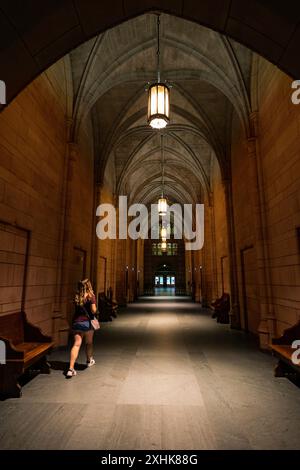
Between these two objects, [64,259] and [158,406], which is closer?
[158,406]

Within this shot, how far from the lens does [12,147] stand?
15.2 ft

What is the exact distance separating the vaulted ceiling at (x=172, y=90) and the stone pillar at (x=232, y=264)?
1.15 metres

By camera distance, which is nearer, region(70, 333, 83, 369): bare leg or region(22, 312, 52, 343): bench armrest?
region(70, 333, 83, 369): bare leg

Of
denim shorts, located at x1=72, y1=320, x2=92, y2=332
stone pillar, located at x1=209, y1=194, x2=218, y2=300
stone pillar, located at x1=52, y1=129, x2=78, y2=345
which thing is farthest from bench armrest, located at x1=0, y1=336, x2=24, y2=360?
stone pillar, located at x1=209, y1=194, x2=218, y2=300

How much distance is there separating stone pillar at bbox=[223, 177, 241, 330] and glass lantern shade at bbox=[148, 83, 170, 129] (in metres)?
5.87

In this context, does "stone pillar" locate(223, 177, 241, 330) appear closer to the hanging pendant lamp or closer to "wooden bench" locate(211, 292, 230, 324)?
"wooden bench" locate(211, 292, 230, 324)

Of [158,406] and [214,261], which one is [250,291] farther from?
[158,406]

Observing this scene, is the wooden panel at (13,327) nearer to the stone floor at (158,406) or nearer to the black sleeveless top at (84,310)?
the stone floor at (158,406)

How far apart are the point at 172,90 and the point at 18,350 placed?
10.5m

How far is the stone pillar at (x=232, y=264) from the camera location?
348 inches

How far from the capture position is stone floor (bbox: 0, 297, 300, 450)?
2.47m

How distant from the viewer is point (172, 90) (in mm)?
10352

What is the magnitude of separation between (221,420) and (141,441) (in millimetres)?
→ 981

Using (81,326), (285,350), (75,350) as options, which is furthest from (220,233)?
(75,350)
